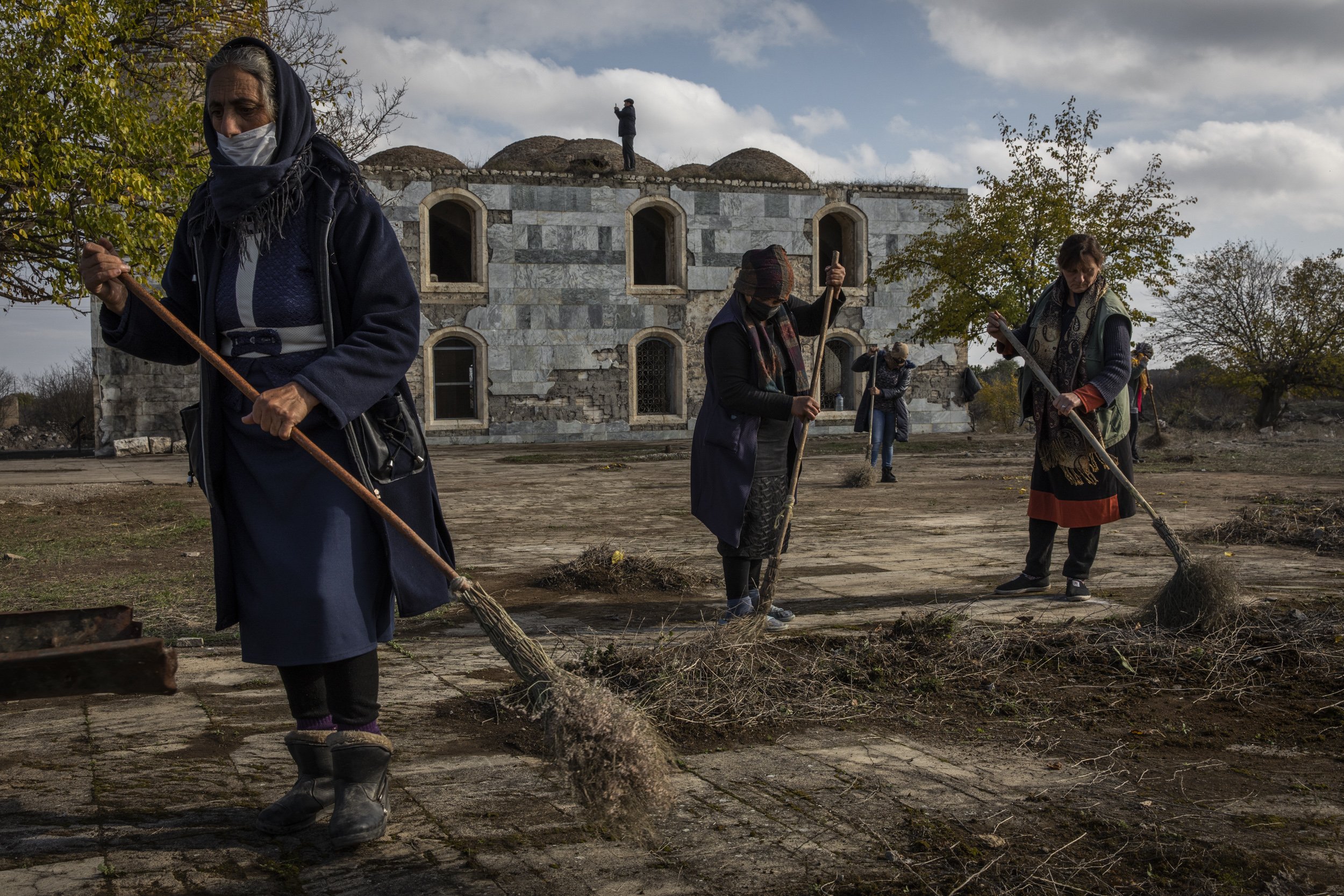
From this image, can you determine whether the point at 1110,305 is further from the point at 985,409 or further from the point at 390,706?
the point at 985,409

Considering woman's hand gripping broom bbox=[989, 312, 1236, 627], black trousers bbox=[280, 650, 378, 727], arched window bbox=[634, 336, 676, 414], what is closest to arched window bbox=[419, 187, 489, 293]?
arched window bbox=[634, 336, 676, 414]

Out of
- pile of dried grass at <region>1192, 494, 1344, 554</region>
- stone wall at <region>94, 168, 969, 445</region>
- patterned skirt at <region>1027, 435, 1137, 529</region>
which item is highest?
stone wall at <region>94, 168, 969, 445</region>

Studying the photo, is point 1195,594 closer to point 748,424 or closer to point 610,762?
point 748,424

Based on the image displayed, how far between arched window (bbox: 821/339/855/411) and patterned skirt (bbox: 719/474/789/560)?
23.2 metres

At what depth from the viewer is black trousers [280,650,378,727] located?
2750 mm

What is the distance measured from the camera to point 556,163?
26.9m

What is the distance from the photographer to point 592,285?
2627 cm

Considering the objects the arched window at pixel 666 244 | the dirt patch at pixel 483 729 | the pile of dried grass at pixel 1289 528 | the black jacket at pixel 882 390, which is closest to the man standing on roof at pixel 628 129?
the arched window at pixel 666 244

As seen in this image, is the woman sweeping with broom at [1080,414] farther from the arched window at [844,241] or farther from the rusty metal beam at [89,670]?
the arched window at [844,241]

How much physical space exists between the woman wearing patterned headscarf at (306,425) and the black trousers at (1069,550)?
3979 mm

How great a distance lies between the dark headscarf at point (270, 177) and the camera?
2.75m

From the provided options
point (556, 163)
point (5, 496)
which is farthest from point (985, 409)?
point (5, 496)

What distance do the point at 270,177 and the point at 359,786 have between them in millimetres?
1504

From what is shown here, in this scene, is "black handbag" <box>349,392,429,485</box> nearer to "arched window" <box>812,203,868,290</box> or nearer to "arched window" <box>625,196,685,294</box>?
"arched window" <box>625,196,685,294</box>
